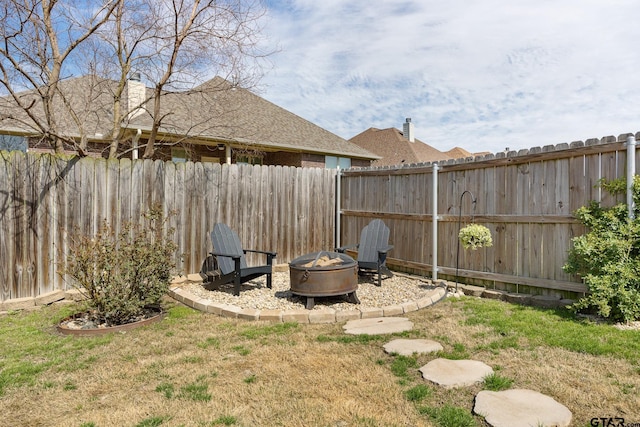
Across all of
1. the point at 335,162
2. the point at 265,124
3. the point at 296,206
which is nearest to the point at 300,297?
the point at 296,206

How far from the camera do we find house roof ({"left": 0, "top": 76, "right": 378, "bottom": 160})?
7.50 meters

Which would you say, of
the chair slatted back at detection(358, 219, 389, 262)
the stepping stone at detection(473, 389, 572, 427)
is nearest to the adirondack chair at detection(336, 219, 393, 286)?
the chair slatted back at detection(358, 219, 389, 262)

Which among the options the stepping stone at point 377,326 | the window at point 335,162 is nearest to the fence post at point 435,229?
the stepping stone at point 377,326

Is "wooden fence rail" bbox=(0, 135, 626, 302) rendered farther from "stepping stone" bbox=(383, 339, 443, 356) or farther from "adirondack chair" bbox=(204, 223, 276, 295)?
"stepping stone" bbox=(383, 339, 443, 356)

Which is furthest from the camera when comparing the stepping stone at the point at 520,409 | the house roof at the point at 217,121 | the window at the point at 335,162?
the window at the point at 335,162

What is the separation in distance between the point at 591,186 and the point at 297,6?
21.3 ft

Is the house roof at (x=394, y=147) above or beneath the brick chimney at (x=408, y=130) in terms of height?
beneath

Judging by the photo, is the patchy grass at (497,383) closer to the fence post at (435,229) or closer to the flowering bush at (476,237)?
the flowering bush at (476,237)

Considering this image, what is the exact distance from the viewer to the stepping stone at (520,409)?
2316 millimetres

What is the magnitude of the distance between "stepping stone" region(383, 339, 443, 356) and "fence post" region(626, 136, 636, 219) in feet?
9.04

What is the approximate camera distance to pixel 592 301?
4215 mm

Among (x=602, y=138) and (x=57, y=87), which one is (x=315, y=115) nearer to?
(x=57, y=87)

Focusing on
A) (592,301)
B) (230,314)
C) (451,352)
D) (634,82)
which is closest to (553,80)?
(634,82)

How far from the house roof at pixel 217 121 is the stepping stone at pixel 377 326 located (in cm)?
485
